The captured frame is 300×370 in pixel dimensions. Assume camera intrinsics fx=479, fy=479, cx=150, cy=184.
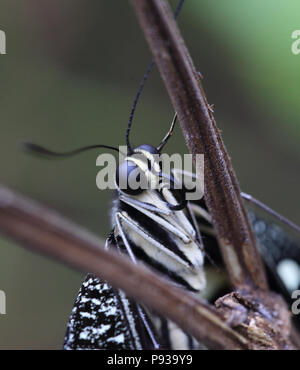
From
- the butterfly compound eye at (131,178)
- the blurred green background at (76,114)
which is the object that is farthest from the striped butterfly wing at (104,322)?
the blurred green background at (76,114)

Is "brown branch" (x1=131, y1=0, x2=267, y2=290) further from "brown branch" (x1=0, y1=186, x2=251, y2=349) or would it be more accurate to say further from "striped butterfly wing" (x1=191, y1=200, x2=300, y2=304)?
"brown branch" (x1=0, y1=186, x2=251, y2=349)

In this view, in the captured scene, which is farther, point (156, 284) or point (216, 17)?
point (216, 17)

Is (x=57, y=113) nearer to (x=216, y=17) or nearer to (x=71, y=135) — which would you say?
(x=71, y=135)

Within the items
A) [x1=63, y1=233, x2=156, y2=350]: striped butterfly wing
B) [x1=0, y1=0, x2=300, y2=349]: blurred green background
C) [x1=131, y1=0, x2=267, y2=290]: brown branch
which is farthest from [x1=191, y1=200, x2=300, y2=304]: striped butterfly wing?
[x1=0, y1=0, x2=300, y2=349]: blurred green background

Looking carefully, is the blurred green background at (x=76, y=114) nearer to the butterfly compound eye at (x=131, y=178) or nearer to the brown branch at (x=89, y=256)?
the butterfly compound eye at (x=131, y=178)

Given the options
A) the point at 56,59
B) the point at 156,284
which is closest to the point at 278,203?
the point at 56,59

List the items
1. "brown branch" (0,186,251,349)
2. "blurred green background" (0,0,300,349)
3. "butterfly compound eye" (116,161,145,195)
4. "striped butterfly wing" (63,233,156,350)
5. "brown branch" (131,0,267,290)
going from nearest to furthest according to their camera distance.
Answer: "brown branch" (0,186,251,349) → "brown branch" (131,0,267,290) → "striped butterfly wing" (63,233,156,350) → "butterfly compound eye" (116,161,145,195) → "blurred green background" (0,0,300,349)
